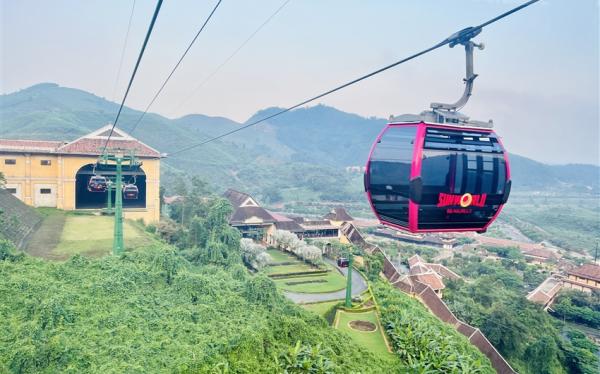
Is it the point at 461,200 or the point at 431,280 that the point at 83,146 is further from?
the point at 461,200

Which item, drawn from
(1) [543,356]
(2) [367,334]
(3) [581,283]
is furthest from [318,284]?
(3) [581,283]

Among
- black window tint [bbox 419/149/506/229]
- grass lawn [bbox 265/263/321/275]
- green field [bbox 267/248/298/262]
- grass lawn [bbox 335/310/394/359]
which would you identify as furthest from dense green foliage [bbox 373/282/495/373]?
green field [bbox 267/248/298/262]

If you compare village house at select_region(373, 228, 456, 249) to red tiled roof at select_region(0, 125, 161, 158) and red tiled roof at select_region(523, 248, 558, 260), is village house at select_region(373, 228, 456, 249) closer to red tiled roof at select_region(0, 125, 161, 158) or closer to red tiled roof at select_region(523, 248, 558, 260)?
red tiled roof at select_region(523, 248, 558, 260)

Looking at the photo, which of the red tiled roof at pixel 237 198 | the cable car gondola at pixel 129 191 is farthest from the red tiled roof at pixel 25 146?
the red tiled roof at pixel 237 198

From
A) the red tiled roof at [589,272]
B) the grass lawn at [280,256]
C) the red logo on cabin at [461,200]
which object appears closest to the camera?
the red logo on cabin at [461,200]

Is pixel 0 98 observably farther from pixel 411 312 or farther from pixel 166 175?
pixel 411 312

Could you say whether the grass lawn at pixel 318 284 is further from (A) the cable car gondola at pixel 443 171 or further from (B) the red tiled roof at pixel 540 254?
(B) the red tiled roof at pixel 540 254
